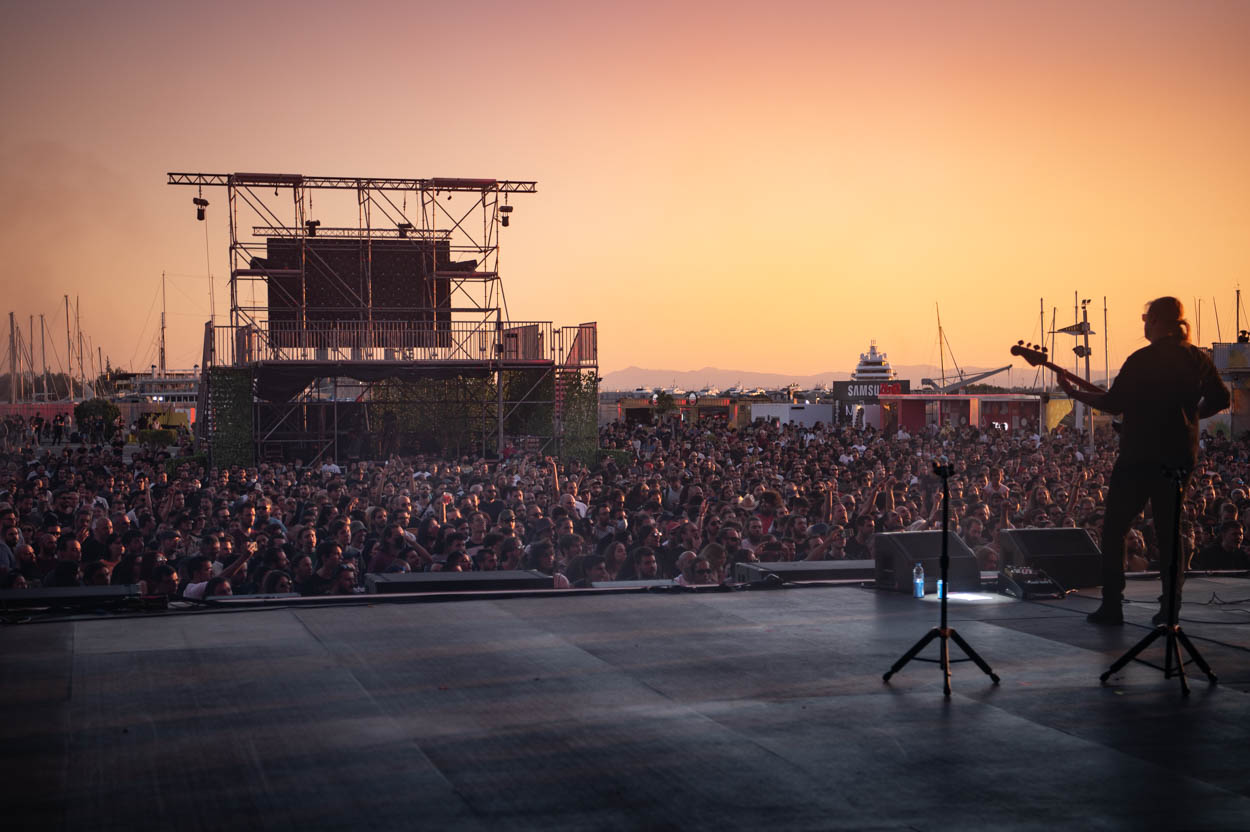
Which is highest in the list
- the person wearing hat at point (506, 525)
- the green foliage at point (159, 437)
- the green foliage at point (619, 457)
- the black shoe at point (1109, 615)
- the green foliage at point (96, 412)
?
the green foliage at point (96, 412)

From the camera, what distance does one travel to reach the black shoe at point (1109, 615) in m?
6.64

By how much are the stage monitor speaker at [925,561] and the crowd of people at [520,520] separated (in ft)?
0.90

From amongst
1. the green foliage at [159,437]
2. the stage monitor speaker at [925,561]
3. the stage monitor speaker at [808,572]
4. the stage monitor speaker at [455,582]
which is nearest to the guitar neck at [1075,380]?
the stage monitor speaker at [925,561]

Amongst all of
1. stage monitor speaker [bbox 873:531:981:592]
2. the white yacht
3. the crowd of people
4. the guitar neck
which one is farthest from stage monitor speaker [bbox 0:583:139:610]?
the white yacht

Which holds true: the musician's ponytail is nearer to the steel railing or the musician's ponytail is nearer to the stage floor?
the stage floor

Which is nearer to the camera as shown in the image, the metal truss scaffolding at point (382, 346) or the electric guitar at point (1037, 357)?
the electric guitar at point (1037, 357)

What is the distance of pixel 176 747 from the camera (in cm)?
418

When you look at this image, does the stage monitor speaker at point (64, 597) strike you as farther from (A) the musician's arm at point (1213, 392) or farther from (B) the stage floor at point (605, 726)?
(A) the musician's arm at point (1213, 392)

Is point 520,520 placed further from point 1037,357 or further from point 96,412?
point 96,412

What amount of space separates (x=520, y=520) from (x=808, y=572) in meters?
5.57

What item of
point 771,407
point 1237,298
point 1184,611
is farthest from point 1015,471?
point 1237,298

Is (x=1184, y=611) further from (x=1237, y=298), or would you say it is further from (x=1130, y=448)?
(x=1237, y=298)

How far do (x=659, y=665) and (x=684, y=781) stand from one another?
1.77 meters

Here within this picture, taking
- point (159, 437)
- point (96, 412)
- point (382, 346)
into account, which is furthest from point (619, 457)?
point (96, 412)
